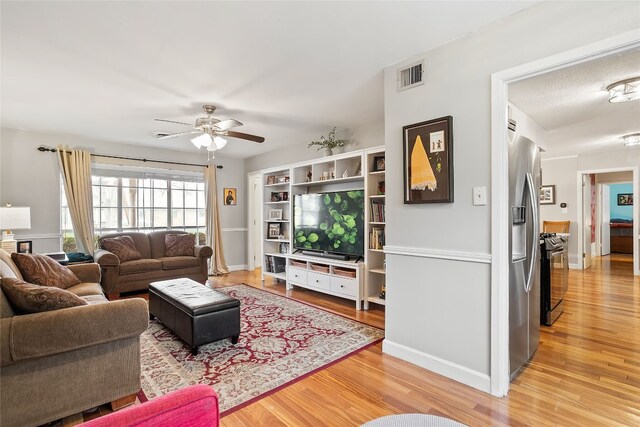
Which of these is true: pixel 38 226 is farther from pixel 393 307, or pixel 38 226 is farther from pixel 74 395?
pixel 393 307

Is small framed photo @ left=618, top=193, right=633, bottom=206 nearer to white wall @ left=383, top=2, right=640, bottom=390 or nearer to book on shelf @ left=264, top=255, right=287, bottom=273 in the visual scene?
book on shelf @ left=264, top=255, right=287, bottom=273

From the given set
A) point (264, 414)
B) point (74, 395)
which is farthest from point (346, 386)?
point (74, 395)

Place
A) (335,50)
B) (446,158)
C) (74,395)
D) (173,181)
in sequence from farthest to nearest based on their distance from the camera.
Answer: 1. (173,181)
2. (335,50)
3. (446,158)
4. (74,395)

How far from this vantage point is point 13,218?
3.94 metres

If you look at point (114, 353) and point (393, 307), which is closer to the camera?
point (114, 353)

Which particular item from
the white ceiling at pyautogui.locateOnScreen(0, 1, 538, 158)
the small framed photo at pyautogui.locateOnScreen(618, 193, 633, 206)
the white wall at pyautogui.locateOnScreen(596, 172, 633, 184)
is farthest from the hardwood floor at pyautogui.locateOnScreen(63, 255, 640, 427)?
the small framed photo at pyautogui.locateOnScreen(618, 193, 633, 206)

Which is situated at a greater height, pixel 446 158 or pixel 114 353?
pixel 446 158

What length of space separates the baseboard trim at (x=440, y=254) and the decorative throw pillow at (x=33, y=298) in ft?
7.44

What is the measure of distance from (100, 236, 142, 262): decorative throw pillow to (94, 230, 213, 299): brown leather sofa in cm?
8

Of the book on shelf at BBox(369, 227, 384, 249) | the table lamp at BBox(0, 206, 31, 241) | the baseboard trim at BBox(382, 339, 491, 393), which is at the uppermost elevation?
the table lamp at BBox(0, 206, 31, 241)

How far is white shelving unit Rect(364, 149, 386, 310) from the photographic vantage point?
3943 mm

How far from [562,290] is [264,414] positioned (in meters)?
3.66

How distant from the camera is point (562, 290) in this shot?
145 inches

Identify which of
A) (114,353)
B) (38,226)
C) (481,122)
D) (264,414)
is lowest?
(264,414)
